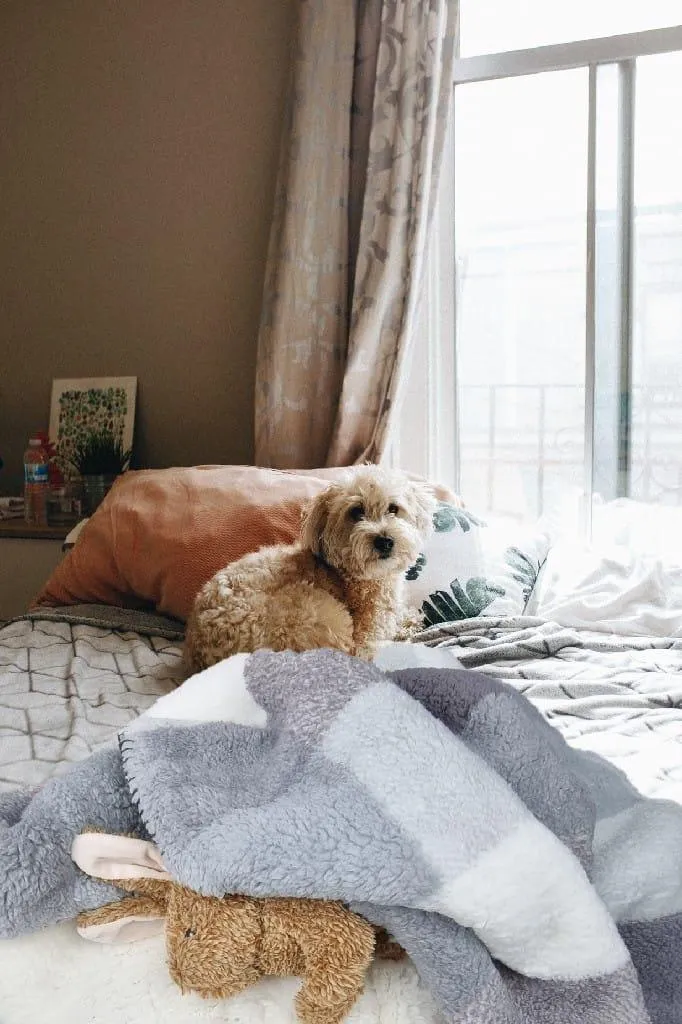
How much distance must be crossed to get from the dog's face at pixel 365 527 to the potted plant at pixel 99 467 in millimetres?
1323

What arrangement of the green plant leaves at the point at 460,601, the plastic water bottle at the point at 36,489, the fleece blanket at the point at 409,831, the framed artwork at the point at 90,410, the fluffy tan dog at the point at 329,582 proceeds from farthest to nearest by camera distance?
1. the framed artwork at the point at 90,410
2. the plastic water bottle at the point at 36,489
3. the green plant leaves at the point at 460,601
4. the fluffy tan dog at the point at 329,582
5. the fleece blanket at the point at 409,831

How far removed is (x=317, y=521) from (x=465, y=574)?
0.39 m

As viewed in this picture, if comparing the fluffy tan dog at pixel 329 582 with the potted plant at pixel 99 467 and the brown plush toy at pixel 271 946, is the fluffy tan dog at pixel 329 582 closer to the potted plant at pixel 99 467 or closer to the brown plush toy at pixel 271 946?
the brown plush toy at pixel 271 946

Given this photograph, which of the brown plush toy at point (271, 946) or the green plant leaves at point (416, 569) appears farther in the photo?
the green plant leaves at point (416, 569)

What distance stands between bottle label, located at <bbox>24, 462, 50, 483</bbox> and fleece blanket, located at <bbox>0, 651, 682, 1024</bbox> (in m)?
2.10

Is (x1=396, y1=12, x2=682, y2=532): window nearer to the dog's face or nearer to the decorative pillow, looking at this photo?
the decorative pillow

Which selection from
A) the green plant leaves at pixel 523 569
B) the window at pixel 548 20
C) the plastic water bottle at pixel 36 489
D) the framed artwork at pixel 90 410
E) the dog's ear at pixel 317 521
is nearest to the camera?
the dog's ear at pixel 317 521

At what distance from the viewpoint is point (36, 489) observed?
111 inches

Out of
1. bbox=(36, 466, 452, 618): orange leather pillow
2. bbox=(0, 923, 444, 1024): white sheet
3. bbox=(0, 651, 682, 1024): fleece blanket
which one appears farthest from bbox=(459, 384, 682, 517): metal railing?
bbox=(0, 923, 444, 1024): white sheet

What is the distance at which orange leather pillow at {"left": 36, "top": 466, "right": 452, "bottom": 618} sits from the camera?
6.21 feet

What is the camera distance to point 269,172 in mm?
2814

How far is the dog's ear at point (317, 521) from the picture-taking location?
1.73m

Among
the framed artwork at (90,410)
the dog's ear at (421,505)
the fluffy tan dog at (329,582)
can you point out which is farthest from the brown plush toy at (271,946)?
the framed artwork at (90,410)

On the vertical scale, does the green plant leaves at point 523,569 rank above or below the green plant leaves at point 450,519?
below
